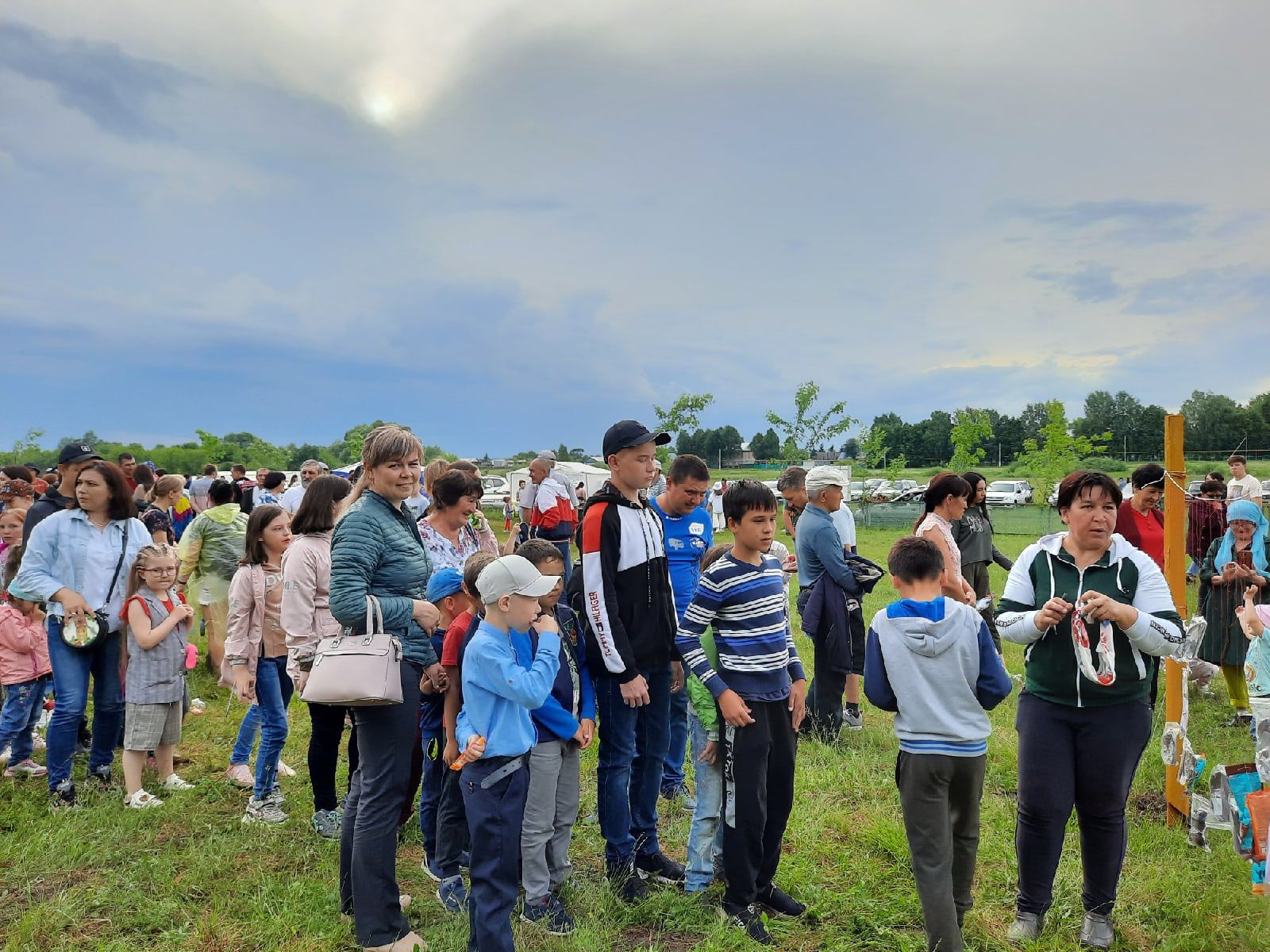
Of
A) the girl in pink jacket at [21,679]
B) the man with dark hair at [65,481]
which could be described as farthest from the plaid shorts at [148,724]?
the man with dark hair at [65,481]

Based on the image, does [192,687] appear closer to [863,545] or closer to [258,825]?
[258,825]

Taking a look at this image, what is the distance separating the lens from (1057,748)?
3379 mm

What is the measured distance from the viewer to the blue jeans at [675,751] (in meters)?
4.95

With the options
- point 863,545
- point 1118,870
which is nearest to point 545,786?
point 1118,870

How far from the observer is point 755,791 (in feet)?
11.2

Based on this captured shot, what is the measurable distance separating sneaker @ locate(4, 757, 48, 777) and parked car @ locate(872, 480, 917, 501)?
33.0 meters

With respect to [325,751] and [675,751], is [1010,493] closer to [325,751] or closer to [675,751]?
[675,751]

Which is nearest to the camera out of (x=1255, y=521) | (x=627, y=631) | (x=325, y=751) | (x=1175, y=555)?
(x=627, y=631)

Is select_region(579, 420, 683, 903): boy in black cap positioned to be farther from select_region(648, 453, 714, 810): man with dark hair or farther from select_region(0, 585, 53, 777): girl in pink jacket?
select_region(0, 585, 53, 777): girl in pink jacket

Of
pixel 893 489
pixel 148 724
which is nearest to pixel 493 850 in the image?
pixel 148 724

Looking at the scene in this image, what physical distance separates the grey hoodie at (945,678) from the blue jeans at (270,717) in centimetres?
372

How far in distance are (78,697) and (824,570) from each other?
5092mm

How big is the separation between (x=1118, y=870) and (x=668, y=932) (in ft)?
6.52

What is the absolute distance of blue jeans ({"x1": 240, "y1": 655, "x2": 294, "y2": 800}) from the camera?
481 centimetres
